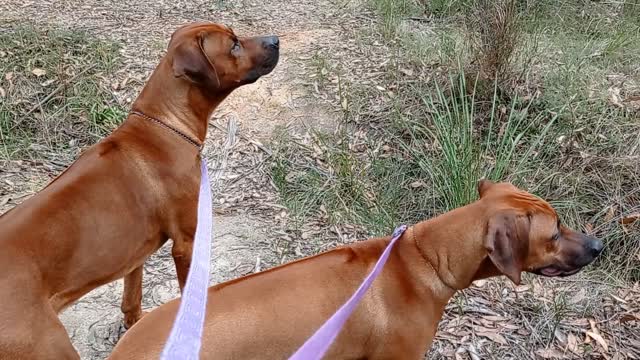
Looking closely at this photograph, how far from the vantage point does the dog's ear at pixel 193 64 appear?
4.55 meters

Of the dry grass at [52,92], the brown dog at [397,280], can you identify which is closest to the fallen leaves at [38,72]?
the dry grass at [52,92]

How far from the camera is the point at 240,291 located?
140 inches

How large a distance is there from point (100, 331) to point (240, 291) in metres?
1.96

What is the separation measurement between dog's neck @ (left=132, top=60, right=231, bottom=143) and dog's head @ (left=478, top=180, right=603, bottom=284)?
202 cm

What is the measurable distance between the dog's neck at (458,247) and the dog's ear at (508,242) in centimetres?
16

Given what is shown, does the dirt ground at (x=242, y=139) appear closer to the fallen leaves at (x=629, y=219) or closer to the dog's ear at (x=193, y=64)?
the fallen leaves at (x=629, y=219)

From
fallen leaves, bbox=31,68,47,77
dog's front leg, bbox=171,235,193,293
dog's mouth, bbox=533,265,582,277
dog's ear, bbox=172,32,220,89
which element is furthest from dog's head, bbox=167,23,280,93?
fallen leaves, bbox=31,68,47,77

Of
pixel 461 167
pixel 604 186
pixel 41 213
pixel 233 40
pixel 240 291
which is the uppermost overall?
pixel 233 40

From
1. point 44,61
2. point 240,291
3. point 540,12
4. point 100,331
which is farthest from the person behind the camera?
point 540,12

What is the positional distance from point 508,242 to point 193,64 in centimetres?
236

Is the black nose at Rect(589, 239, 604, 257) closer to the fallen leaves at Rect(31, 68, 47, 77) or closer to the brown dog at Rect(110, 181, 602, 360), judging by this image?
the brown dog at Rect(110, 181, 602, 360)

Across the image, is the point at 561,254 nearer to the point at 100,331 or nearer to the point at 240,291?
the point at 240,291

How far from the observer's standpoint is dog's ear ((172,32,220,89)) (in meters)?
4.55

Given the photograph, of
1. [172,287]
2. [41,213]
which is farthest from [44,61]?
[41,213]
